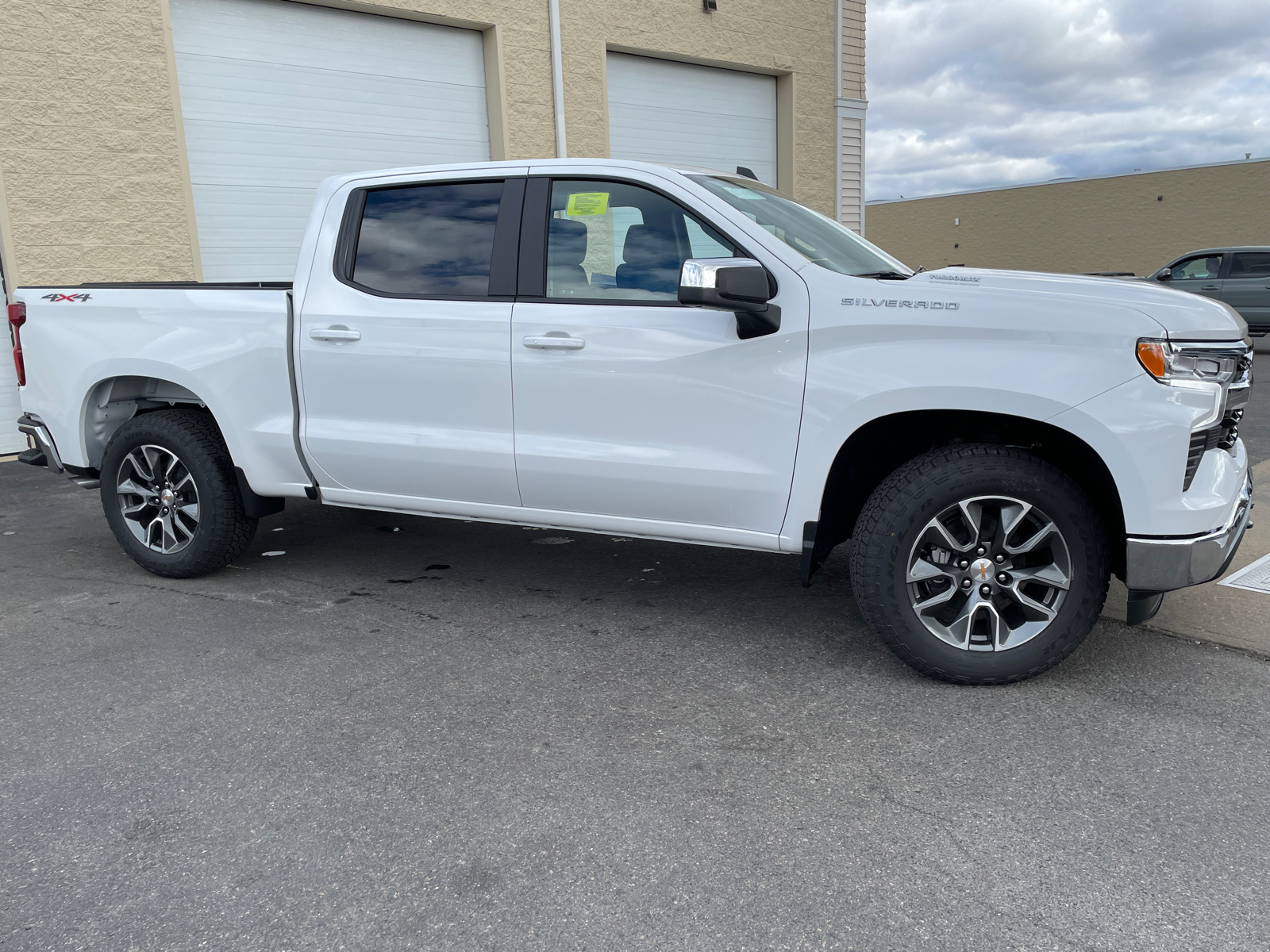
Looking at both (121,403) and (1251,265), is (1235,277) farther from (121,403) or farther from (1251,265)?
(121,403)

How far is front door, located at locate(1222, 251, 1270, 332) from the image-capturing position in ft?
54.9

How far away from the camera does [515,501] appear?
4371 mm

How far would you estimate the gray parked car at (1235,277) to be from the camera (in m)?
→ 16.8

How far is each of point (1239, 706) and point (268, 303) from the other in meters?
4.30

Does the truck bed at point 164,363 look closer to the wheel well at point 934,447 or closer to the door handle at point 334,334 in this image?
the door handle at point 334,334

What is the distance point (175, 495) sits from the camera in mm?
5145

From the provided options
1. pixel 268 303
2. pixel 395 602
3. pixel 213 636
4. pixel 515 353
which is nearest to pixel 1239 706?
pixel 515 353

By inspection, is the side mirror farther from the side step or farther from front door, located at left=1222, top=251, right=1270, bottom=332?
front door, located at left=1222, top=251, right=1270, bottom=332

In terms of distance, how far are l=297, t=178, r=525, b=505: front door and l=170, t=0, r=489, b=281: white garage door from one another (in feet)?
18.2

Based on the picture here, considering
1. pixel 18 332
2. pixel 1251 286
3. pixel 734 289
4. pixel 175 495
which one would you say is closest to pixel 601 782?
pixel 734 289

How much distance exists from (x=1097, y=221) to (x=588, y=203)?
104 feet

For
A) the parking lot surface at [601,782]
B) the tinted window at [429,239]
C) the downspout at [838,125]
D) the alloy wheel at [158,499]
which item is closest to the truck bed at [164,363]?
the alloy wheel at [158,499]

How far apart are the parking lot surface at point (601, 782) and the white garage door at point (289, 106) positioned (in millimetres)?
5725

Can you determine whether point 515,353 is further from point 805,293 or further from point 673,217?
point 805,293
